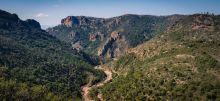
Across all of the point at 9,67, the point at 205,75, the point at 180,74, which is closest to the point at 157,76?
the point at 180,74

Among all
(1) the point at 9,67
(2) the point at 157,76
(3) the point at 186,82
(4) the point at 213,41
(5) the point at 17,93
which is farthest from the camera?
(4) the point at 213,41

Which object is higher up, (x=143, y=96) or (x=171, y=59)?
(x=171, y=59)

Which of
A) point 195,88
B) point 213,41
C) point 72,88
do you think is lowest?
point 72,88

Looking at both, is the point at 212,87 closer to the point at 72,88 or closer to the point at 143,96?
the point at 143,96

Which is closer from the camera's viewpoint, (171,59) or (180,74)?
(180,74)

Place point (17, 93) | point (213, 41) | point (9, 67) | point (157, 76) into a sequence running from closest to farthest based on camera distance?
point (17, 93) → point (157, 76) → point (9, 67) → point (213, 41)

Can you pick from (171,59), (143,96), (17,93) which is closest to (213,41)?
(171,59)

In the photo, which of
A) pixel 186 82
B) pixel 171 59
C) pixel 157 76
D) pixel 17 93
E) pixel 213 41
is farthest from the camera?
pixel 213 41

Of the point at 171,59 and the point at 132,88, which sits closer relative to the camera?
the point at 132,88

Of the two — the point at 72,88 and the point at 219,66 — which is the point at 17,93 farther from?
the point at 219,66
